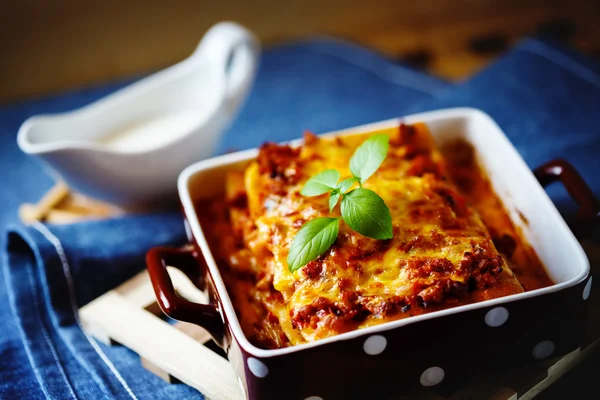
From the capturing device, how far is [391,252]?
1.59m

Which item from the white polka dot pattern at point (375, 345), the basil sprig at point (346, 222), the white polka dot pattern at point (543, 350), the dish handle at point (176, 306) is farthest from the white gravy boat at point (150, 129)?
the white polka dot pattern at point (543, 350)

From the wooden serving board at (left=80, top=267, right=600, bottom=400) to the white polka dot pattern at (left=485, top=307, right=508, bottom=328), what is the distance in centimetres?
21

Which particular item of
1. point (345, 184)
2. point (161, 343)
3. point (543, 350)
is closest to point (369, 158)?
point (345, 184)

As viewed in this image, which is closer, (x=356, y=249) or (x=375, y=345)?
(x=375, y=345)

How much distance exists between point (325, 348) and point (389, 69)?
214cm

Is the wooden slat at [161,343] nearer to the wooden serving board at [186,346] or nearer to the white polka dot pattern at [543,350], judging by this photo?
the wooden serving board at [186,346]

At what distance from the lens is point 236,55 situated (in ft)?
8.70

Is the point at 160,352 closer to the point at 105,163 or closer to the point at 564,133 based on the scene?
the point at 105,163

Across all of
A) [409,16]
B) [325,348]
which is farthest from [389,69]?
[325,348]

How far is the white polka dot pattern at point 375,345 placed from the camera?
4.56 ft

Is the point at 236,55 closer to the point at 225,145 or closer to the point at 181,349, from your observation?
the point at 225,145

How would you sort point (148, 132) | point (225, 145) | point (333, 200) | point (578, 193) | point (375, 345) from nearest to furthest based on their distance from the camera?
point (375, 345) → point (333, 200) → point (578, 193) → point (148, 132) → point (225, 145)

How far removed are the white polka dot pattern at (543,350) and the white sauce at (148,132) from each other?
1.37 m

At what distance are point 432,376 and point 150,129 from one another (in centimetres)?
150
